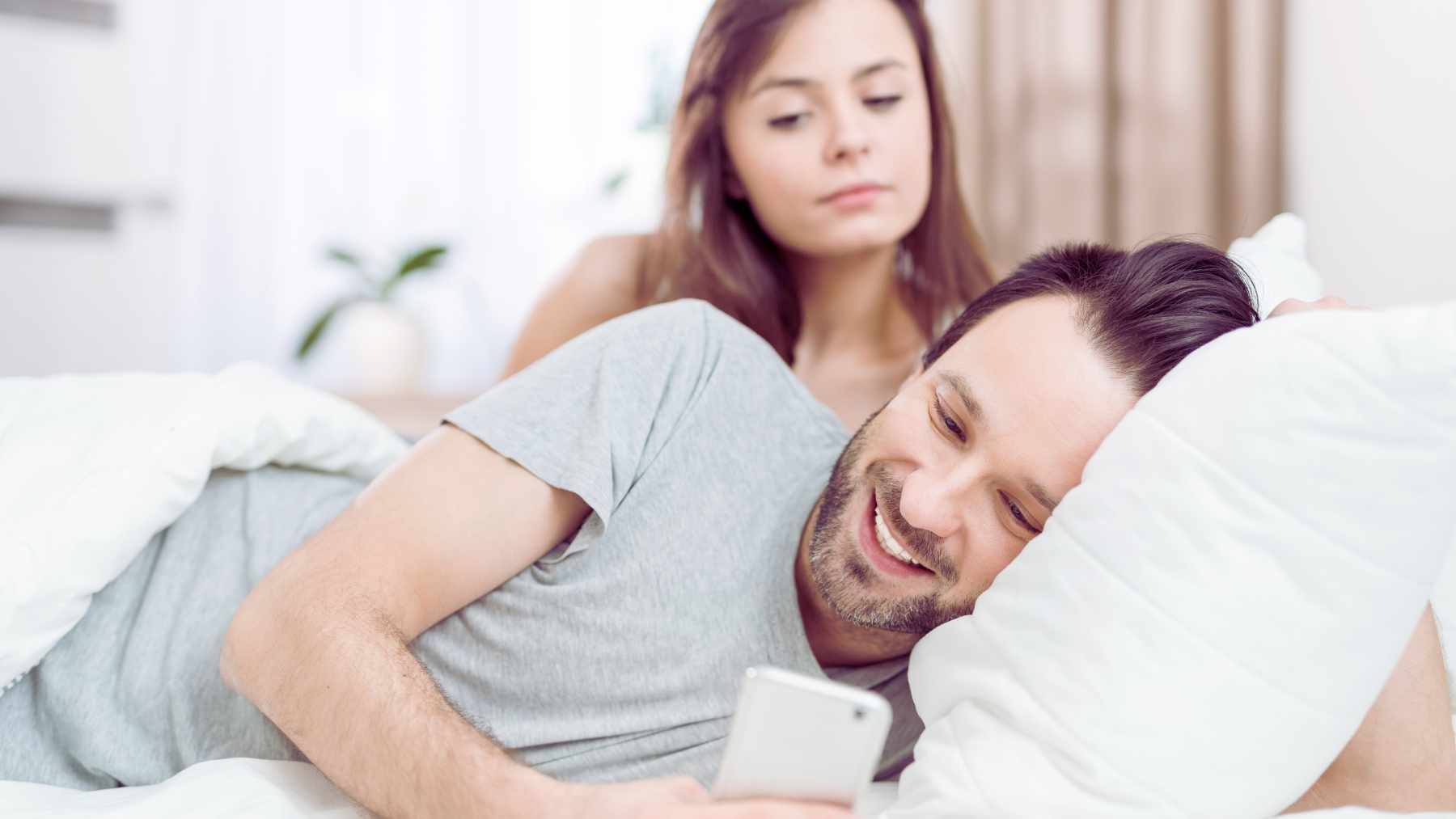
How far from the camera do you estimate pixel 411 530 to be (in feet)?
2.82

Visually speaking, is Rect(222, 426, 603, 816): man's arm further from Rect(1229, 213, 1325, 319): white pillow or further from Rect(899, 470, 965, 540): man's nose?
Rect(1229, 213, 1325, 319): white pillow

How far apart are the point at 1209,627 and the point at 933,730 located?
0.19m

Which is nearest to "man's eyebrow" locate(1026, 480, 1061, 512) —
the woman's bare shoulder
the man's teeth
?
the man's teeth

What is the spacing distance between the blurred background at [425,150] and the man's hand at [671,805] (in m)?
1.88

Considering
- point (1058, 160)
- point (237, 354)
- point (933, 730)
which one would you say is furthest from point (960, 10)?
point (933, 730)

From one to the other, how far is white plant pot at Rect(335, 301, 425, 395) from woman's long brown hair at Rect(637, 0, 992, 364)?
0.86 m

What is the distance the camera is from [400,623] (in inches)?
33.0

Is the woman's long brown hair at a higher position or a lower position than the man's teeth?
higher

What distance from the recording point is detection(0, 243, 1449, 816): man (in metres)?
0.85

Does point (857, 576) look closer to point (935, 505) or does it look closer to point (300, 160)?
point (935, 505)

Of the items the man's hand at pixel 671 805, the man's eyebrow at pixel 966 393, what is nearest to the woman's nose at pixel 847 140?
the man's eyebrow at pixel 966 393

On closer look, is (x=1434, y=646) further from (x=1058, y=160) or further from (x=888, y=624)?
(x=1058, y=160)

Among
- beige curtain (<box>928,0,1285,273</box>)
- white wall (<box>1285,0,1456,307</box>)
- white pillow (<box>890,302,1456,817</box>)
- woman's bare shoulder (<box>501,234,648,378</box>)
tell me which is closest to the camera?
white pillow (<box>890,302,1456,817</box>)

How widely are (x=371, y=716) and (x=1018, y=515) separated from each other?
0.48 metres
